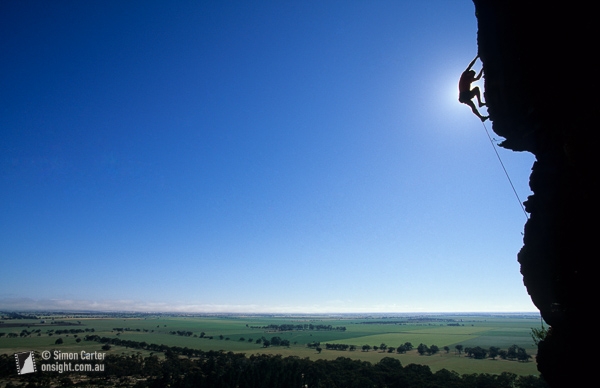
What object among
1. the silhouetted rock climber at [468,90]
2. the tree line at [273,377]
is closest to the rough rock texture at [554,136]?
the silhouetted rock climber at [468,90]

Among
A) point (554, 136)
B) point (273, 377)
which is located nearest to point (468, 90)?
point (554, 136)

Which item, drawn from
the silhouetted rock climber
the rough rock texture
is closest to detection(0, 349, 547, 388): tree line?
the rough rock texture

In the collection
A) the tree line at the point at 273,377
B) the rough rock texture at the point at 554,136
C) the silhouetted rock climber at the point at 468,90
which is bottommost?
the tree line at the point at 273,377

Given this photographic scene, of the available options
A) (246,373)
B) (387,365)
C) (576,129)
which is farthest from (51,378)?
(576,129)

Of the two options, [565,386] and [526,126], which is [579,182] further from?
[565,386]

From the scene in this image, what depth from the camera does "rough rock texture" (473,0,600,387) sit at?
7.43 m

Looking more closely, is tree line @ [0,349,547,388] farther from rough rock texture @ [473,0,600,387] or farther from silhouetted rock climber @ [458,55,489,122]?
silhouetted rock climber @ [458,55,489,122]

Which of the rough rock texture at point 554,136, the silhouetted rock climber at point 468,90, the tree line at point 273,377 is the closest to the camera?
the rough rock texture at point 554,136

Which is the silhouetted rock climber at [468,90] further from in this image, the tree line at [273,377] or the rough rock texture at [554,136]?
the tree line at [273,377]

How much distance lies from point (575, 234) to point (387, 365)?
6111 cm

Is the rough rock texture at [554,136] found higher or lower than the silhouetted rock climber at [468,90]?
lower

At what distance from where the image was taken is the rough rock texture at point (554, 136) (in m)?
7.43

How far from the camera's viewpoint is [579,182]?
25.2ft

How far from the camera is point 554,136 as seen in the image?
352 inches
